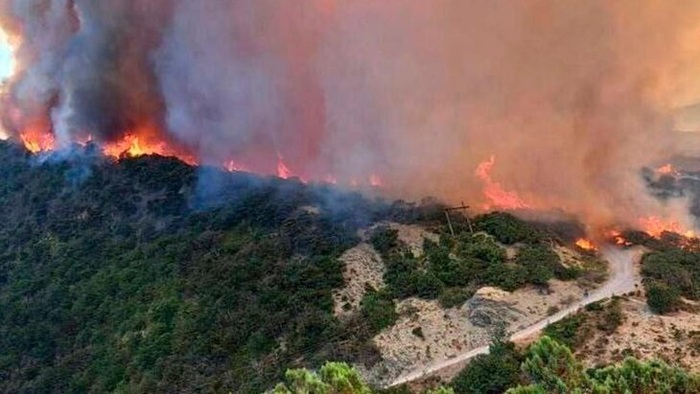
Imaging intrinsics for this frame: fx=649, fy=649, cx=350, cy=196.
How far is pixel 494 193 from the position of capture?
83000mm

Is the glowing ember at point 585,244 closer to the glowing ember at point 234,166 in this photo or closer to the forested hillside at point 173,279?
the forested hillside at point 173,279

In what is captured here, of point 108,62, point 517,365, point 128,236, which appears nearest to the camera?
point 517,365

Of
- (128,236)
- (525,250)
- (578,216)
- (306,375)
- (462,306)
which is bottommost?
(306,375)

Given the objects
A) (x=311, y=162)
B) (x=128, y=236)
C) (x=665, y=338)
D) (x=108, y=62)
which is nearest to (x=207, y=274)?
(x=128, y=236)

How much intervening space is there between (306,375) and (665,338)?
3527 cm

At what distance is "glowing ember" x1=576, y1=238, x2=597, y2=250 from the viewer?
72756mm

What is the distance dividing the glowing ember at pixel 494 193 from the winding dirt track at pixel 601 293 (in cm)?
1259

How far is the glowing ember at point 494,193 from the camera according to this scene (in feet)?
266

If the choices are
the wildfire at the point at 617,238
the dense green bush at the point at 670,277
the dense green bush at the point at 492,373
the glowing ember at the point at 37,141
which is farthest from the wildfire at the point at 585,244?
the glowing ember at the point at 37,141

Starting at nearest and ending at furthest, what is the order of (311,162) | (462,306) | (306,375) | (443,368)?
(306,375) < (443,368) < (462,306) < (311,162)

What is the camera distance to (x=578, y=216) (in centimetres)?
8069

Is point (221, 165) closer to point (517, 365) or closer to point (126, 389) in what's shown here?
point (126, 389)

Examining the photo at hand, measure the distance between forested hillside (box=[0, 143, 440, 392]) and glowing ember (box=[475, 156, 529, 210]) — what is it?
11.0 meters

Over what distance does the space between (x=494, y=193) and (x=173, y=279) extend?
40741 millimetres
